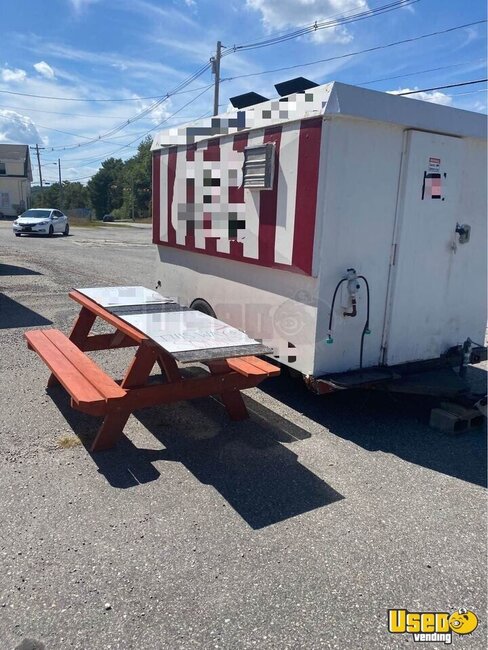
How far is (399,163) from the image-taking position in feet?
13.5

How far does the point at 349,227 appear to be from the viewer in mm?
4004

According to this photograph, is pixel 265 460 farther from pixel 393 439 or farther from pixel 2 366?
pixel 2 366

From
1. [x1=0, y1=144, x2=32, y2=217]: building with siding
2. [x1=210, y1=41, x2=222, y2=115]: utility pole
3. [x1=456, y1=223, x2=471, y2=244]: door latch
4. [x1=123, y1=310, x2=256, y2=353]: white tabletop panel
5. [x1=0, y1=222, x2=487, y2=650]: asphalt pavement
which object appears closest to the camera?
[x1=0, y1=222, x2=487, y2=650]: asphalt pavement

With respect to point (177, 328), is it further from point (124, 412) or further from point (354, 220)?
point (354, 220)

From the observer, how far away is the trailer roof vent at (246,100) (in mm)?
5141

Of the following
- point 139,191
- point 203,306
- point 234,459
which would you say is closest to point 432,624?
point 234,459

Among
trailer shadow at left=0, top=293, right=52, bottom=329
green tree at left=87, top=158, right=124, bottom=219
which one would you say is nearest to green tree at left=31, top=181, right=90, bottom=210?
green tree at left=87, top=158, right=124, bottom=219

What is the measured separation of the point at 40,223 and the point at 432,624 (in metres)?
25.4

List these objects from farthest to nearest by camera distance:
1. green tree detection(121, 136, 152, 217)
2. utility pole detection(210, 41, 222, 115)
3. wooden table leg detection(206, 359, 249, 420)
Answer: green tree detection(121, 136, 152, 217) → utility pole detection(210, 41, 222, 115) → wooden table leg detection(206, 359, 249, 420)

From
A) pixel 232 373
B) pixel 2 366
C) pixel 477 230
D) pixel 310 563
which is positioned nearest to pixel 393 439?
pixel 232 373

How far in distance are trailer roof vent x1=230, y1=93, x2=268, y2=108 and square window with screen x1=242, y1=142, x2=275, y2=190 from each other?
36.6 inches

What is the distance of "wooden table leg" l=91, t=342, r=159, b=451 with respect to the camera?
147 inches

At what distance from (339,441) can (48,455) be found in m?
2.22

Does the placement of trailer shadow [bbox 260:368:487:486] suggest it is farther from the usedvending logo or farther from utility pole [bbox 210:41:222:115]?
utility pole [bbox 210:41:222:115]
